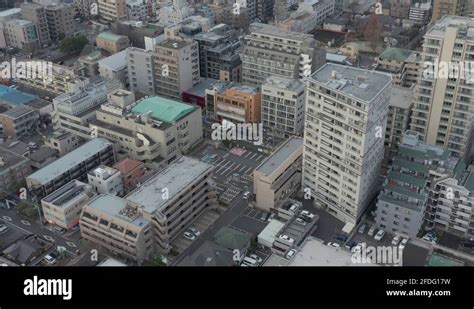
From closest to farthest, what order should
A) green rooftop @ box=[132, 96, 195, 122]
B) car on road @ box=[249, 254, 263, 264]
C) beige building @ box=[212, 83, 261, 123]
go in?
car on road @ box=[249, 254, 263, 264] → green rooftop @ box=[132, 96, 195, 122] → beige building @ box=[212, 83, 261, 123]

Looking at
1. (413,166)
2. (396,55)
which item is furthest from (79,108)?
(396,55)

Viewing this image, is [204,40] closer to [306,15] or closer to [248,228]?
[306,15]

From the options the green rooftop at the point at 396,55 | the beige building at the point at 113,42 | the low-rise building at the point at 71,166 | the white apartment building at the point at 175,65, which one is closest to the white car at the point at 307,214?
the low-rise building at the point at 71,166

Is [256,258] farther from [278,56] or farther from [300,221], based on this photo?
[278,56]

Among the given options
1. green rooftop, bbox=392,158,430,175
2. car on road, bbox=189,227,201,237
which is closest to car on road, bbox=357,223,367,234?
green rooftop, bbox=392,158,430,175

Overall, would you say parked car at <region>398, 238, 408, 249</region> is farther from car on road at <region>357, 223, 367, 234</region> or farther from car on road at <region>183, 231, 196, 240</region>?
car on road at <region>183, 231, 196, 240</region>

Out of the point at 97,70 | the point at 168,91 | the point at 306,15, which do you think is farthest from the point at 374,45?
the point at 97,70
